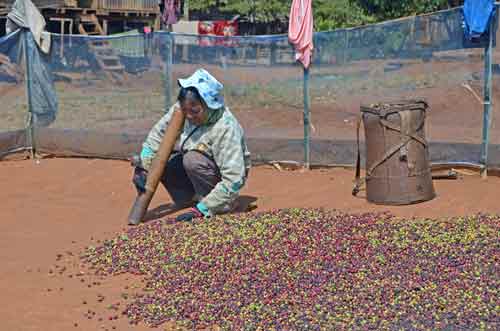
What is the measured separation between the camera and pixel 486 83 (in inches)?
307

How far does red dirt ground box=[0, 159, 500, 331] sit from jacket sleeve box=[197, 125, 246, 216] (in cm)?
77

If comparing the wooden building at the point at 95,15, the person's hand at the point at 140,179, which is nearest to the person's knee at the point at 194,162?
the person's hand at the point at 140,179

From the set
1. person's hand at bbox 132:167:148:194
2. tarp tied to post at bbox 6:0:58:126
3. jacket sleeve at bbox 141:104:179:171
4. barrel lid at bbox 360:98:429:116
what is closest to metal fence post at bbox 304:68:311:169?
barrel lid at bbox 360:98:429:116

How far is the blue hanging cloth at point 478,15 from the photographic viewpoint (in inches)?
294

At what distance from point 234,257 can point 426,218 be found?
1.83m

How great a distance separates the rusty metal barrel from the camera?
22.7 ft

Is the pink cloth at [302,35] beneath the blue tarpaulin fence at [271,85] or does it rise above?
above

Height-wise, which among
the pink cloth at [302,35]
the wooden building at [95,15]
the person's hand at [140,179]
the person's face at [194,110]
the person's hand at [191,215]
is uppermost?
the wooden building at [95,15]

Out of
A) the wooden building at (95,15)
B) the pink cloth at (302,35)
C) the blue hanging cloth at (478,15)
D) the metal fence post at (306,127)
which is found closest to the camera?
the blue hanging cloth at (478,15)

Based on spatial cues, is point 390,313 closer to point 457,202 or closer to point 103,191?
point 457,202

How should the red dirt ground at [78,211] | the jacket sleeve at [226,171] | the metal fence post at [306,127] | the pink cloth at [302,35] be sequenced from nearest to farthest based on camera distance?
the red dirt ground at [78,211]
the jacket sleeve at [226,171]
the pink cloth at [302,35]
the metal fence post at [306,127]

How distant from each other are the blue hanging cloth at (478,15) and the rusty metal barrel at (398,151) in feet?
3.65

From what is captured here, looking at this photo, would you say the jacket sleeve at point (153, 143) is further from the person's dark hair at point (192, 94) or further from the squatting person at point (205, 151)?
the person's dark hair at point (192, 94)

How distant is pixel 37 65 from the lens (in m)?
9.95
